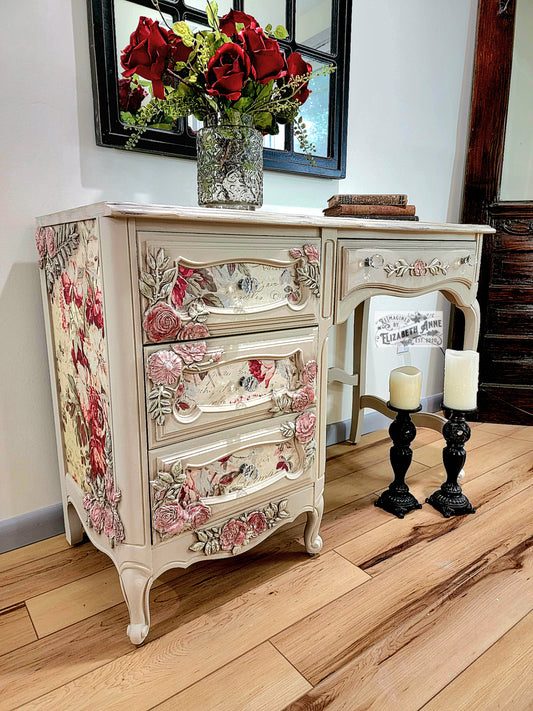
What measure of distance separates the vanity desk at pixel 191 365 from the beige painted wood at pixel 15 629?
0.22 meters

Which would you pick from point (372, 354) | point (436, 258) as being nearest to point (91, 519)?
point (436, 258)

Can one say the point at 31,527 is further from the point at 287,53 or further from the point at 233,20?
the point at 287,53

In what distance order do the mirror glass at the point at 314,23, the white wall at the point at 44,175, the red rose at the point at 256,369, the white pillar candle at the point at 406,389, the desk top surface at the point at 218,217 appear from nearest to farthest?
1. the desk top surface at the point at 218,217
2. the red rose at the point at 256,369
3. the white wall at the point at 44,175
4. the white pillar candle at the point at 406,389
5. the mirror glass at the point at 314,23

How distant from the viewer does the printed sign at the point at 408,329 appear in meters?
1.94

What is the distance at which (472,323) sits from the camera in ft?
4.95

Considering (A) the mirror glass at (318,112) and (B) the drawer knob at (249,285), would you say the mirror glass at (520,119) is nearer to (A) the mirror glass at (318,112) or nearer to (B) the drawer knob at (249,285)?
(A) the mirror glass at (318,112)

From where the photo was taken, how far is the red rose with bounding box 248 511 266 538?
1.02 m

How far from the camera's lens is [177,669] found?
2.85 feet

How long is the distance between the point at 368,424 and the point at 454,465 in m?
0.60

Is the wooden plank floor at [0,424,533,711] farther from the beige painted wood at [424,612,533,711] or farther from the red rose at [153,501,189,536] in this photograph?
the red rose at [153,501,189,536]

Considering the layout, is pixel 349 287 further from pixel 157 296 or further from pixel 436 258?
pixel 157 296

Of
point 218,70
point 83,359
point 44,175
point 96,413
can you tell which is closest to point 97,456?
point 96,413

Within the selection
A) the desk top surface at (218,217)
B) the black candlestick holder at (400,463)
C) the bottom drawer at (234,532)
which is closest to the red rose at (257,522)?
the bottom drawer at (234,532)

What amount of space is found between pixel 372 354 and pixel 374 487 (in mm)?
590
